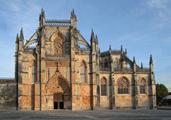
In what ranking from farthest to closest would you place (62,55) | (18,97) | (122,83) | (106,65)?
(106,65) < (122,83) < (62,55) < (18,97)

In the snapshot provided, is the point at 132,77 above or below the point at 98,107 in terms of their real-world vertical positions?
above

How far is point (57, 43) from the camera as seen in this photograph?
6856 centimetres

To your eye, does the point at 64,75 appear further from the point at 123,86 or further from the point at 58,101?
the point at 123,86

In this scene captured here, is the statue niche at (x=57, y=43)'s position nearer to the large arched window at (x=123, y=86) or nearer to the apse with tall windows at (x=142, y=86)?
the large arched window at (x=123, y=86)

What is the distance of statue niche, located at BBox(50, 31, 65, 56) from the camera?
2682 inches

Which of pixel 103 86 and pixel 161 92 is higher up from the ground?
pixel 103 86

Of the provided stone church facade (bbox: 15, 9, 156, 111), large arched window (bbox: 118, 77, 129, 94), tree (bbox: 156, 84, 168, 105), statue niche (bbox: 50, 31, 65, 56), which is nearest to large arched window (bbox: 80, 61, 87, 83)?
stone church facade (bbox: 15, 9, 156, 111)

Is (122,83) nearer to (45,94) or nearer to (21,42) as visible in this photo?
(45,94)

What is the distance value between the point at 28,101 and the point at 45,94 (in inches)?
132

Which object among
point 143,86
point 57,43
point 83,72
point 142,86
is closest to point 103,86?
point 83,72

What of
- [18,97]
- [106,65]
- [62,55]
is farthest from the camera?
[106,65]

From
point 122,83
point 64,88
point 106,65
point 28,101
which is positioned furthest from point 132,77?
point 28,101

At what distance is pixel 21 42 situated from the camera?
65.1m

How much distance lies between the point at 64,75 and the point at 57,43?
686cm
